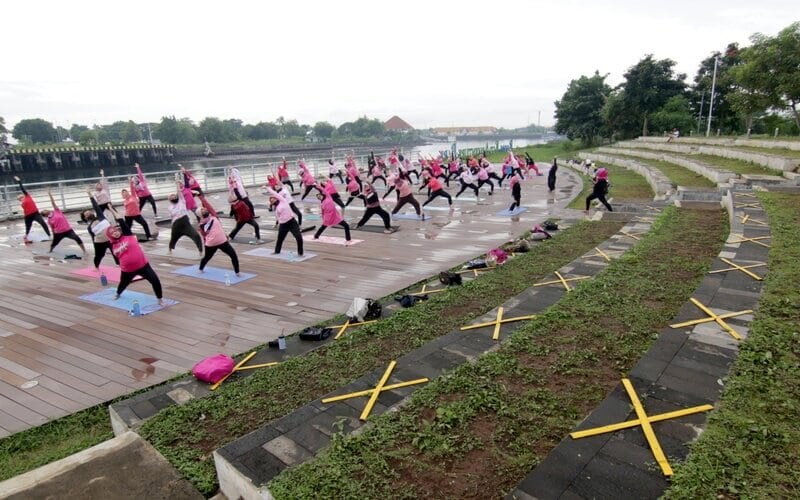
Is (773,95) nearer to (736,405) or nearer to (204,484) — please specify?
(736,405)

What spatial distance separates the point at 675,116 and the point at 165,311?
4039cm

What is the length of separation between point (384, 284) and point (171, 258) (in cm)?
532

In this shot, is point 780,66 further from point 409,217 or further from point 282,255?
point 282,255

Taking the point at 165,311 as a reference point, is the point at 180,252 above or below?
above

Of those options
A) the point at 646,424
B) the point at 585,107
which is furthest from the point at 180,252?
the point at 585,107

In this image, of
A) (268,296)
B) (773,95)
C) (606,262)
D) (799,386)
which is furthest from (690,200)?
(773,95)

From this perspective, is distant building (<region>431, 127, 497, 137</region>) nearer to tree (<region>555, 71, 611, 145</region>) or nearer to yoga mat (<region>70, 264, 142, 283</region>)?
tree (<region>555, 71, 611, 145</region>)

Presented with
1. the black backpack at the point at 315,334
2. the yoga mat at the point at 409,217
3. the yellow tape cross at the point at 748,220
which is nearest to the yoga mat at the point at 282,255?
the black backpack at the point at 315,334

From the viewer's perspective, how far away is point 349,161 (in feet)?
60.1

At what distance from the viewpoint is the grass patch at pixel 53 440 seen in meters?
3.71

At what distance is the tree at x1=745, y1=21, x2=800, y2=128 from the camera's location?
74.2ft

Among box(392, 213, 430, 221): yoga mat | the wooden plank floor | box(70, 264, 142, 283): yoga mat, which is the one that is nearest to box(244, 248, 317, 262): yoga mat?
the wooden plank floor

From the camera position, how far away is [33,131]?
77375mm

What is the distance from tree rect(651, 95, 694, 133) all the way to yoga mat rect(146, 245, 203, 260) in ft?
125
